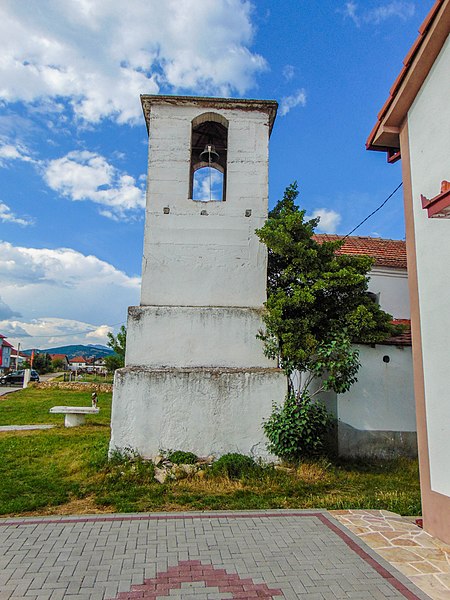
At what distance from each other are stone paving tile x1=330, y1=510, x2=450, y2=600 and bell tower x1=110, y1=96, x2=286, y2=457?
2.80 meters

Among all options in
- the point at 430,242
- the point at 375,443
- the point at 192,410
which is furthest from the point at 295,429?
the point at 430,242

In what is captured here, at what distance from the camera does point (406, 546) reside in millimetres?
5078

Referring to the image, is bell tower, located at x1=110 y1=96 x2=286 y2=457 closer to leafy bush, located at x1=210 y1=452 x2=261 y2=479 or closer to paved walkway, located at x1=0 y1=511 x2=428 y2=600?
leafy bush, located at x1=210 y1=452 x2=261 y2=479

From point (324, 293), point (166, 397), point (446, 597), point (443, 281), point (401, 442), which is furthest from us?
point (401, 442)

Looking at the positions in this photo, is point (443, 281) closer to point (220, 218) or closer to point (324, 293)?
point (324, 293)

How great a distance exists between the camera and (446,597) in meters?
3.94

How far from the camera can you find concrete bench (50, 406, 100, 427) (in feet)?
44.5

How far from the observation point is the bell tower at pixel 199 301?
8.44 meters

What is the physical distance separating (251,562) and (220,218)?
22.3 ft

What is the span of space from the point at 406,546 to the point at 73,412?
11.2 metres

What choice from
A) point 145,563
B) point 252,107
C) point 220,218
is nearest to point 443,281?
point 145,563

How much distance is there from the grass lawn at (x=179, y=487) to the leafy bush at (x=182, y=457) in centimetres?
46

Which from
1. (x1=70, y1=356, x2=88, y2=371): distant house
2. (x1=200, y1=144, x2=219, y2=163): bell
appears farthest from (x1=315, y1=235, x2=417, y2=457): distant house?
(x1=70, y1=356, x2=88, y2=371): distant house

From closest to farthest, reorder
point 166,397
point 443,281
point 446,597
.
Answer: point 446,597 → point 443,281 → point 166,397
